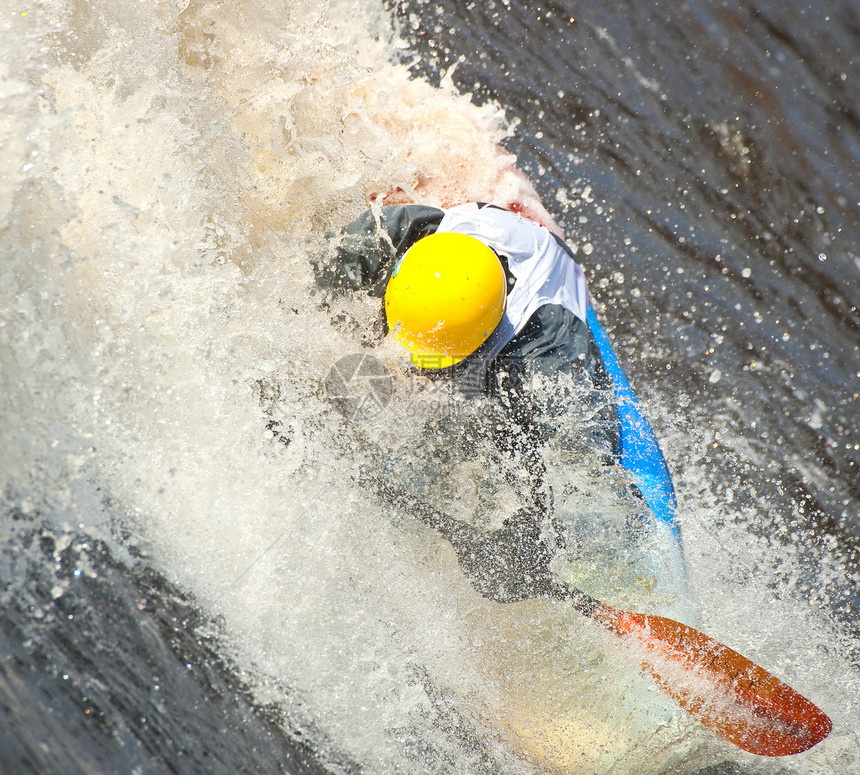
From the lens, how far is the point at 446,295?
6.22 ft

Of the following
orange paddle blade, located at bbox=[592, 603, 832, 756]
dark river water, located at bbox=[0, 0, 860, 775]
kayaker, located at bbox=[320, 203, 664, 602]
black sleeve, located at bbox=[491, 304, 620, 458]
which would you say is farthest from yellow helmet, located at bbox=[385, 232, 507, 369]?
orange paddle blade, located at bbox=[592, 603, 832, 756]

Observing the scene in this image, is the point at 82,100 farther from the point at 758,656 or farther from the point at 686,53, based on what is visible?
the point at 758,656

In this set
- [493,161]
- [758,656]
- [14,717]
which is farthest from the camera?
[493,161]

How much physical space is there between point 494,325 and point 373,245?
586 mm

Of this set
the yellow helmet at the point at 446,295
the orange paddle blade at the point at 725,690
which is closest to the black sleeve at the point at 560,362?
the yellow helmet at the point at 446,295

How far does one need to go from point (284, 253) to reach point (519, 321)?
1009 millimetres

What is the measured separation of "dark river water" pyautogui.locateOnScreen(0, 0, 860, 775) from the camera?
7.09 ft

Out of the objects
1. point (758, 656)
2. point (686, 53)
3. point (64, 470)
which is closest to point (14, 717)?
point (64, 470)

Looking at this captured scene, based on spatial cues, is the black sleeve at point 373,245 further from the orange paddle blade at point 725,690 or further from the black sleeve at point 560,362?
the orange paddle blade at point 725,690

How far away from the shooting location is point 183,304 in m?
2.26

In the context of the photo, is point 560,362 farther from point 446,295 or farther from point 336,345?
point 336,345

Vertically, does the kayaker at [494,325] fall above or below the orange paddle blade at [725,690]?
above

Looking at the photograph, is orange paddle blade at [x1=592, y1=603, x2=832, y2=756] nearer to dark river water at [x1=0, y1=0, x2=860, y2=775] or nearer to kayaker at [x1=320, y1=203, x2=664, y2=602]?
dark river water at [x1=0, y1=0, x2=860, y2=775]

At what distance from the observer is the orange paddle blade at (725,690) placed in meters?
2.32
